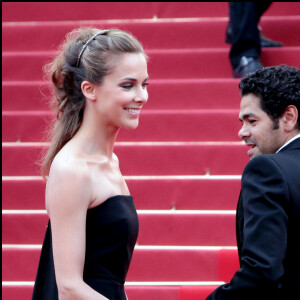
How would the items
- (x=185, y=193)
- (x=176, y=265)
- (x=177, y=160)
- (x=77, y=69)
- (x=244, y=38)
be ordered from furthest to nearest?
(x=244, y=38)
(x=177, y=160)
(x=185, y=193)
(x=176, y=265)
(x=77, y=69)

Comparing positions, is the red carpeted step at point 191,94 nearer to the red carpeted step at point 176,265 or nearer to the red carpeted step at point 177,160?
the red carpeted step at point 177,160

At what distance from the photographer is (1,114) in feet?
17.0

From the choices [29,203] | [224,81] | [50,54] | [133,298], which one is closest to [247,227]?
[133,298]

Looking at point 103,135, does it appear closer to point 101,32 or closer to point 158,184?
point 101,32

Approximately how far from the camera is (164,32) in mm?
5781

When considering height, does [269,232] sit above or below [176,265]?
above

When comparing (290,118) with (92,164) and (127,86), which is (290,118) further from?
(92,164)

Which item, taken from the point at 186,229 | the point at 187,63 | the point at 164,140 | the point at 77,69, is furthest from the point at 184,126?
the point at 77,69

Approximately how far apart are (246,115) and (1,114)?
325cm

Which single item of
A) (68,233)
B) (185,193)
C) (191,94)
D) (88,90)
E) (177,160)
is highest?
(88,90)

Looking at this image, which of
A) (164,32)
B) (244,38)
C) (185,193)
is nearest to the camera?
(185,193)

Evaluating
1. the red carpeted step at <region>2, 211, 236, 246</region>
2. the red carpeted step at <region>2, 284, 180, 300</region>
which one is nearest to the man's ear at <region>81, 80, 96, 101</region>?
the red carpeted step at <region>2, 284, 180, 300</region>

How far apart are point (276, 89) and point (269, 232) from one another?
0.45 meters

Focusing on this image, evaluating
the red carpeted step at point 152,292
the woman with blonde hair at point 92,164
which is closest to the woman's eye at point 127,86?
the woman with blonde hair at point 92,164
